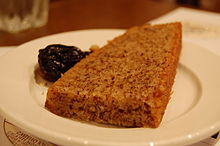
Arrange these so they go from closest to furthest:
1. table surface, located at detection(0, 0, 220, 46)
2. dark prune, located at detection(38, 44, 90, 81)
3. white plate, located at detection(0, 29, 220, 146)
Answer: white plate, located at detection(0, 29, 220, 146), dark prune, located at detection(38, 44, 90, 81), table surface, located at detection(0, 0, 220, 46)

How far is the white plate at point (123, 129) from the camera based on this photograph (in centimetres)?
64

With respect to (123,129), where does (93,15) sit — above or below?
below

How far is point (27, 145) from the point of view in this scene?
71 centimetres

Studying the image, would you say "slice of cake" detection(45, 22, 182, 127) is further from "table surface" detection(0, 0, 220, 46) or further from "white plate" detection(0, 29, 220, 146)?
"table surface" detection(0, 0, 220, 46)

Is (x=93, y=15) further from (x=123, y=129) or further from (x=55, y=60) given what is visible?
(x=123, y=129)

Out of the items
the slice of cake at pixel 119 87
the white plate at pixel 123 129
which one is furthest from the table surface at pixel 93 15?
the slice of cake at pixel 119 87

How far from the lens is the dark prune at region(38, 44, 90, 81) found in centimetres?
96

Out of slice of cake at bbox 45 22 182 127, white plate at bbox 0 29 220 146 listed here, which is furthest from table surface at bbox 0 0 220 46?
slice of cake at bbox 45 22 182 127

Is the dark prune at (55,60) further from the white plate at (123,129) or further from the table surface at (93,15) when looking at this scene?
the table surface at (93,15)

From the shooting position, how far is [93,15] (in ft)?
5.86

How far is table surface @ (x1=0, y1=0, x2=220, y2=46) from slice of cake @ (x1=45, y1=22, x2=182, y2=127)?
0.58 meters

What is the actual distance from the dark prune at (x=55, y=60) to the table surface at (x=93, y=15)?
460mm

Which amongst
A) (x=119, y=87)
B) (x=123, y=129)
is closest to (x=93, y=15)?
(x=119, y=87)

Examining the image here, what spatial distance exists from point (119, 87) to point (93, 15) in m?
1.06
